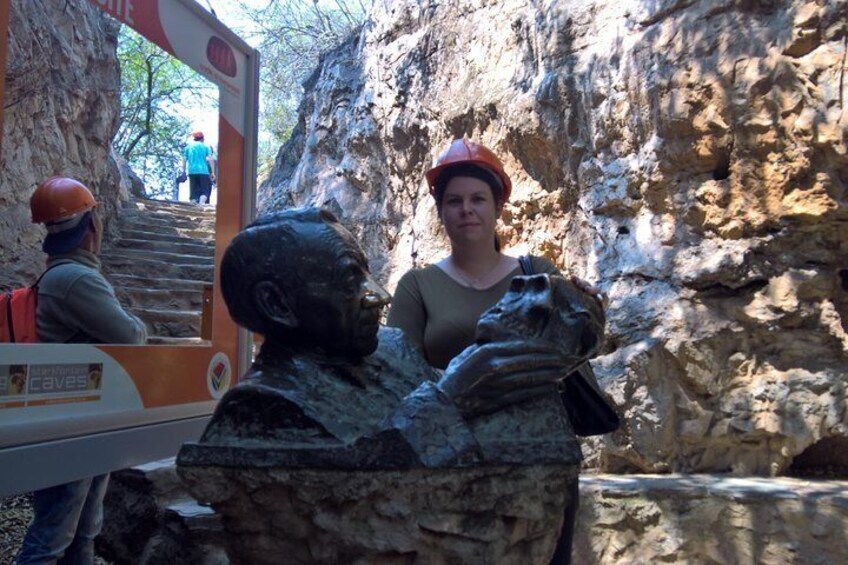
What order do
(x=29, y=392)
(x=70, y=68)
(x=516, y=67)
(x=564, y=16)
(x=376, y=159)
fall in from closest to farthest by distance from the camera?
(x=29, y=392) → (x=70, y=68) → (x=564, y=16) → (x=516, y=67) → (x=376, y=159)

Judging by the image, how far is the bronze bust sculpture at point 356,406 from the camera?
1.25m

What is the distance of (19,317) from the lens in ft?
6.57

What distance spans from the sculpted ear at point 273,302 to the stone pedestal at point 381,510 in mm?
295

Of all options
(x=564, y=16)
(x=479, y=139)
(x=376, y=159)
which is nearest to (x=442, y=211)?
(x=564, y=16)

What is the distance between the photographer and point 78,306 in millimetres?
2170

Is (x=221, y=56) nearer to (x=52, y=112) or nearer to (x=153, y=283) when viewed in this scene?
(x=52, y=112)

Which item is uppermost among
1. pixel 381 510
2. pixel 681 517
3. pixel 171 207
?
pixel 171 207

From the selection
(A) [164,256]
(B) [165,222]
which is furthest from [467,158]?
(B) [165,222]

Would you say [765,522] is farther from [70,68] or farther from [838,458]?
[70,68]

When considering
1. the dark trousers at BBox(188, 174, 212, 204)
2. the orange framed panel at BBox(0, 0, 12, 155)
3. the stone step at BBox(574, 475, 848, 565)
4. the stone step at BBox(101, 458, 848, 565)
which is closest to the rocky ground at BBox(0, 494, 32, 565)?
the stone step at BBox(101, 458, 848, 565)

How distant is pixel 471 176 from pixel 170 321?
1452 mm

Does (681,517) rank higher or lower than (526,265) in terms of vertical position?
lower

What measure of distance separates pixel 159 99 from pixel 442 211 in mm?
2104

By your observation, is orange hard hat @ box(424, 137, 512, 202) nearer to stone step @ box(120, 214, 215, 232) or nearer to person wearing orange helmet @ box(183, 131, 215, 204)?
stone step @ box(120, 214, 215, 232)
